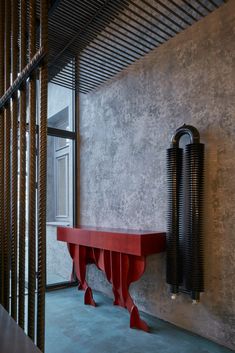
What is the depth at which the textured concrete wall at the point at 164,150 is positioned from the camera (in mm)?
2629

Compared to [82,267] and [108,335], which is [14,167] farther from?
[82,267]

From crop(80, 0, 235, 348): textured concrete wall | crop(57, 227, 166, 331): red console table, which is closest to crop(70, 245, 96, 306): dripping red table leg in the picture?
crop(57, 227, 166, 331): red console table

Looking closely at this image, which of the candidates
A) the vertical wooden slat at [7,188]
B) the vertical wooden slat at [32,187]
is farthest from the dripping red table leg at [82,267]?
the vertical wooden slat at [32,187]

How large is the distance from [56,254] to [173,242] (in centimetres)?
285

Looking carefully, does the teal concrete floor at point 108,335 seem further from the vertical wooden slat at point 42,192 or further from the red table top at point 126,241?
the vertical wooden slat at point 42,192

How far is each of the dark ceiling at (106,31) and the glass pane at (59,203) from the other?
131 cm

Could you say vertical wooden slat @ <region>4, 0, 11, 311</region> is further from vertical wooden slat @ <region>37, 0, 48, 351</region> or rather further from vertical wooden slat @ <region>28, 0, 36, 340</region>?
vertical wooden slat @ <region>37, 0, 48, 351</region>

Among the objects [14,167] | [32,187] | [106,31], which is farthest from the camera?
[106,31]

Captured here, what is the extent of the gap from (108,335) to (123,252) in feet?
2.58

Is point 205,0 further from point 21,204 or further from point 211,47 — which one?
point 21,204

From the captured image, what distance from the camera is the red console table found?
9.22ft

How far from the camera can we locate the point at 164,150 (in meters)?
3.22

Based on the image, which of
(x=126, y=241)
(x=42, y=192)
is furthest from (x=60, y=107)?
(x=42, y=192)

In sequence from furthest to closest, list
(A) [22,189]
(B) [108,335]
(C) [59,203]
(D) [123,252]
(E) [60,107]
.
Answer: (C) [59,203]
(E) [60,107]
(D) [123,252]
(B) [108,335]
(A) [22,189]
